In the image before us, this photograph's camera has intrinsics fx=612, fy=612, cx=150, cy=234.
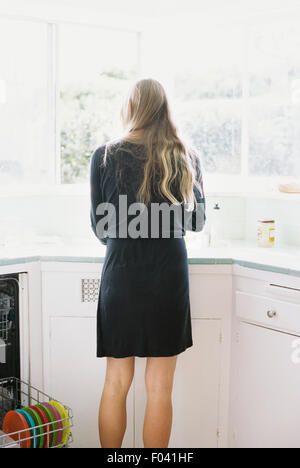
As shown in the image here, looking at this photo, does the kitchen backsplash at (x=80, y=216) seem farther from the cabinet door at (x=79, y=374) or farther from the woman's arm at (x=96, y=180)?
the woman's arm at (x=96, y=180)

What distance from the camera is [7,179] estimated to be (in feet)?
10.3

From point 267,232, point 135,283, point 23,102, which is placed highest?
point 23,102

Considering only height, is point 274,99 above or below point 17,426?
above

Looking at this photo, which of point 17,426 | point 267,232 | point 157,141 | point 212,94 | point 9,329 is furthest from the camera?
point 212,94

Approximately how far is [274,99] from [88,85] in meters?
0.98

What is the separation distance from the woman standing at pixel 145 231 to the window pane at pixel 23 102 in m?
0.93

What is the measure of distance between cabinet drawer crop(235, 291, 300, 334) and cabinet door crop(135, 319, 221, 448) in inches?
5.6

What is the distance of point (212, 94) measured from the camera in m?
3.23

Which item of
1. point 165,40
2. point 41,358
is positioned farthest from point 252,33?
point 41,358

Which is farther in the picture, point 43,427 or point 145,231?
point 43,427

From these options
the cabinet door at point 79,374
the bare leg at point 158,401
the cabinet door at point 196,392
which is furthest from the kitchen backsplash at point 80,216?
the bare leg at point 158,401

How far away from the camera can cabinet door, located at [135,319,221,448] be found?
8.75 feet

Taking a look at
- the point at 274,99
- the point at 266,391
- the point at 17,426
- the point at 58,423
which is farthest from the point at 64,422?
the point at 274,99

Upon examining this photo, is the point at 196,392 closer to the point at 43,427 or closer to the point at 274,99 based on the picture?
the point at 43,427
